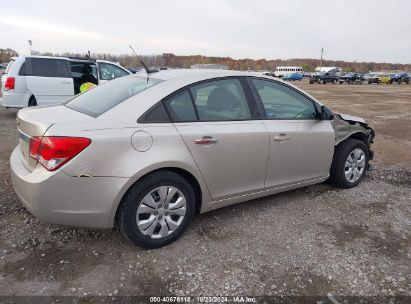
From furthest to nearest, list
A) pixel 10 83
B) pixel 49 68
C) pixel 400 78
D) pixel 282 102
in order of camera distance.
Answer: pixel 400 78, pixel 49 68, pixel 10 83, pixel 282 102

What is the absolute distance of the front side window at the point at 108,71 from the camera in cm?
968

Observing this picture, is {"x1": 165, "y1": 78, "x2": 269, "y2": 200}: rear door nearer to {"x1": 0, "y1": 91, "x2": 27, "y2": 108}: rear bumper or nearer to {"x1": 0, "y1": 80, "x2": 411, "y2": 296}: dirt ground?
{"x1": 0, "y1": 80, "x2": 411, "y2": 296}: dirt ground

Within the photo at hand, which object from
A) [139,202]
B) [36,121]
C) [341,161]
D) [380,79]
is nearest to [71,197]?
[139,202]

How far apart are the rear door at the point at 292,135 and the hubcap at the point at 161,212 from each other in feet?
3.65

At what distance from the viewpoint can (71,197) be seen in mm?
2719

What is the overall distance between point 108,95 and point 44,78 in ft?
22.4

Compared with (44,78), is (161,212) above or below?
below

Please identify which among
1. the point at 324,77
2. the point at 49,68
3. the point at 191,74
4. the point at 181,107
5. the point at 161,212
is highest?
the point at 191,74

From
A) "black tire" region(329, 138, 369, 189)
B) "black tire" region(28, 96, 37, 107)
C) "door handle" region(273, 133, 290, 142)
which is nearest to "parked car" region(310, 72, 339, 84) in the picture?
"black tire" region(28, 96, 37, 107)

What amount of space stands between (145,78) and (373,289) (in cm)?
278

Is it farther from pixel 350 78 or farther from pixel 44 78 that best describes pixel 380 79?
pixel 44 78

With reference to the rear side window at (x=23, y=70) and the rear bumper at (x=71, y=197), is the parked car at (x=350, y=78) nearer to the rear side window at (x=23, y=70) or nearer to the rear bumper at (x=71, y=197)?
the rear side window at (x=23, y=70)

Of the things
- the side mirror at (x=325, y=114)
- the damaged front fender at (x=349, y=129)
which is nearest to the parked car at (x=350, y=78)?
the damaged front fender at (x=349, y=129)

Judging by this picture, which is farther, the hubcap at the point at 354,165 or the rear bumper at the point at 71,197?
the hubcap at the point at 354,165
